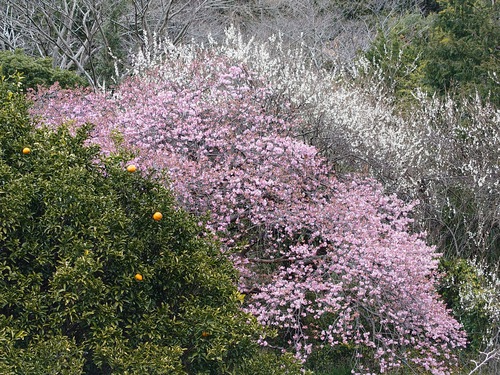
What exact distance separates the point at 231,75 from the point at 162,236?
12.6 ft

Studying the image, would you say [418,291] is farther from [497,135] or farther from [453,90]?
[453,90]

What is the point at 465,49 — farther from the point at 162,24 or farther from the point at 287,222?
the point at 162,24

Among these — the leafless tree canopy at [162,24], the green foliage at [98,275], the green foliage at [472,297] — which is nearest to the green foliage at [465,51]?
the green foliage at [472,297]

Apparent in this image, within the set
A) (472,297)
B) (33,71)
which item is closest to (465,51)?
(472,297)

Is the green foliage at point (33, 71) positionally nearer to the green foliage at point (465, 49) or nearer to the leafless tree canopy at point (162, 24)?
the leafless tree canopy at point (162, 24)

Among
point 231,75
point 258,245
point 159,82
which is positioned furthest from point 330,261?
point 159,82

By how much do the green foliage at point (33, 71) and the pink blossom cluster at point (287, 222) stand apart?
375cm

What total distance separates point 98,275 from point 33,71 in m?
7.98

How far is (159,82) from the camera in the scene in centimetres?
706

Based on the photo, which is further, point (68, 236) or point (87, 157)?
point (87, 157)

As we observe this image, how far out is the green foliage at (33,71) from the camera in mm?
10180

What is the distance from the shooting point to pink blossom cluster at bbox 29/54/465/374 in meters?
5.47

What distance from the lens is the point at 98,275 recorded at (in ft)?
10.2

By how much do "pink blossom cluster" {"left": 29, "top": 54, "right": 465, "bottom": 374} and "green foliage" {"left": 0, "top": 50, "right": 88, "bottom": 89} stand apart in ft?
12.3
